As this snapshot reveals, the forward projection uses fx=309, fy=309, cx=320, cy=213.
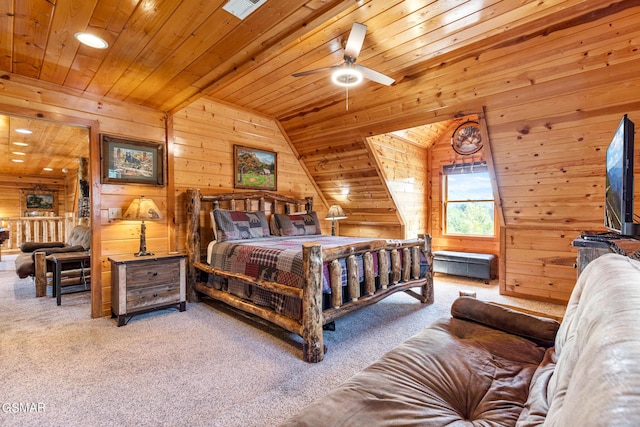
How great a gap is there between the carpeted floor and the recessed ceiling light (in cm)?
232

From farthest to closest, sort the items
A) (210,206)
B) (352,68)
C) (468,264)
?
(468,264)
(210,206)
(352,68)

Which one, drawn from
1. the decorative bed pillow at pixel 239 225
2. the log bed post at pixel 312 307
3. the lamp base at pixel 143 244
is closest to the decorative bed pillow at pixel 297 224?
the decorative bed pillow at pixel 239 225

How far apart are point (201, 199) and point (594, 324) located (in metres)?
3.81

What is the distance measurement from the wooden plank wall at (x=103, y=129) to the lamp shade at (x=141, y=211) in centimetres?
25

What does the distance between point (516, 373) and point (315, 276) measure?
135 centimetres

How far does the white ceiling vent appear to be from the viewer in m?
1.81

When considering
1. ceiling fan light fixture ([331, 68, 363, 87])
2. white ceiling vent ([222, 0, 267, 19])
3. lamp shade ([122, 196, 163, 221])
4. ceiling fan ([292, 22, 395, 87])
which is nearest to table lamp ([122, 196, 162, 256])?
lamp shade ([122, 196, 163, 221])

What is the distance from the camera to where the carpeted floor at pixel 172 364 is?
1.72m

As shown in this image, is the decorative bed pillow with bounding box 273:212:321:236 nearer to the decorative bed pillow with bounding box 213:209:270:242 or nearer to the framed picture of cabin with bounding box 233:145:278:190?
the decorative bed pillow with bounding box 213:209:270:242

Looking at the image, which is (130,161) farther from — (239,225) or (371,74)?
(371,74)

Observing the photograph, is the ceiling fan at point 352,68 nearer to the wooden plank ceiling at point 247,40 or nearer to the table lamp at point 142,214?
the wooden plank ceiling at point 247,40

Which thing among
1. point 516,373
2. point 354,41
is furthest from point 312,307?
point 354,41

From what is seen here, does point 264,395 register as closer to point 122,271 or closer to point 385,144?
point 122,271

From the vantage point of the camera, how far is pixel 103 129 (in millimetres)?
3270
